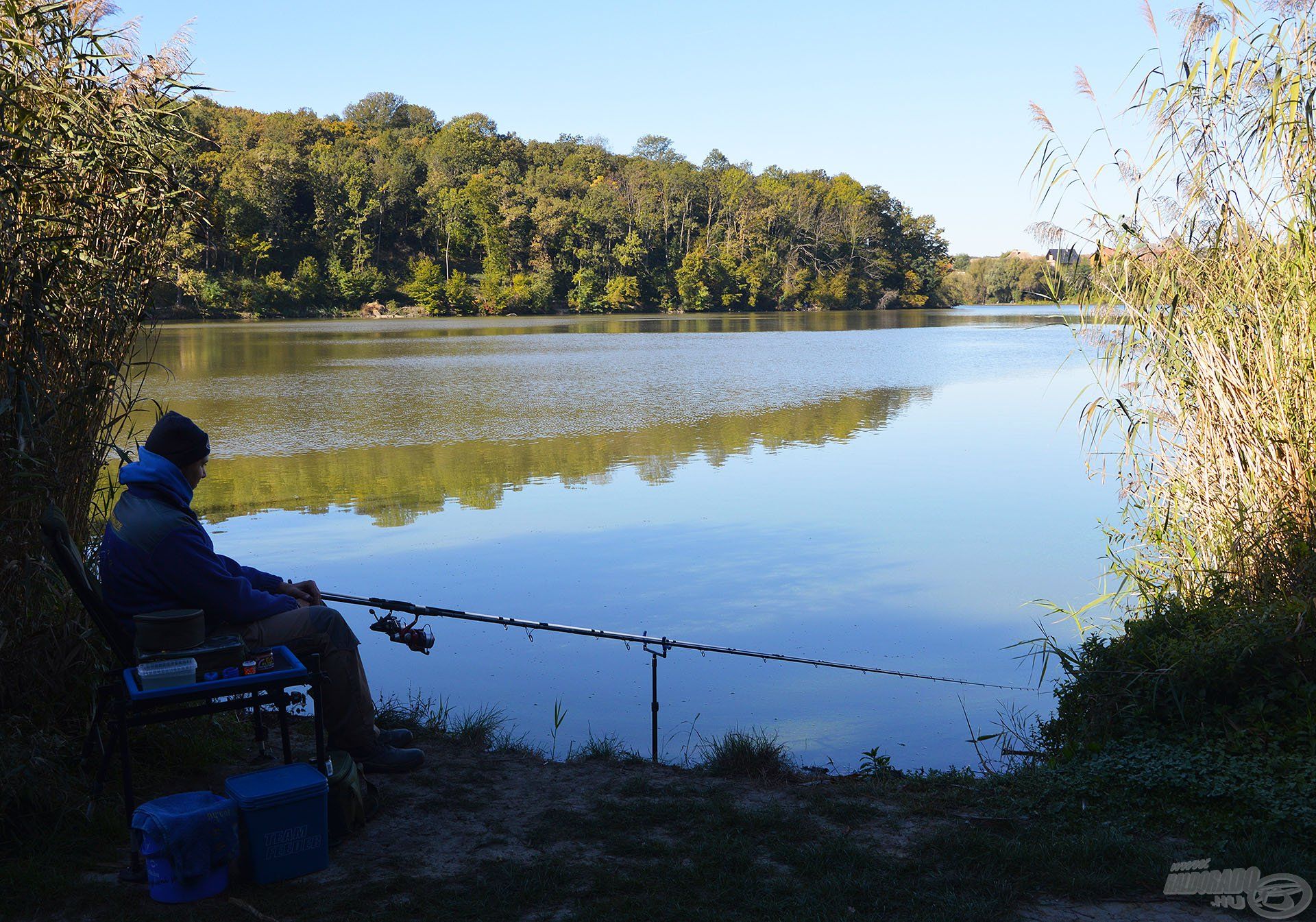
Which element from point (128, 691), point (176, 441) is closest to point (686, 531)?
point (176, 441)

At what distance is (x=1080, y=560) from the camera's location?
7.77 meters

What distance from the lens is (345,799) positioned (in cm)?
323

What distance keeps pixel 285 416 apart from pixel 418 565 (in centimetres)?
926

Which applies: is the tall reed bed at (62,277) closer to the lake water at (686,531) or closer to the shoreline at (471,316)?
the lake water at (686,531)

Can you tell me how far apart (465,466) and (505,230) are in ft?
206

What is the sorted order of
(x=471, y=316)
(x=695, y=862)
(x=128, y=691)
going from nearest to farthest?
(x=128, y=691)
(x=695, y=862)
(x=471, y=316)

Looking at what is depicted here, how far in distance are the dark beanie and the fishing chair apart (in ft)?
1.22

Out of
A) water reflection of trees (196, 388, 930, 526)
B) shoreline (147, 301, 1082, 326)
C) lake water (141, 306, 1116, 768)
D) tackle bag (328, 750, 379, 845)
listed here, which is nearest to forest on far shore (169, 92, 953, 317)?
shoreline (147, 301, 1082, 326)

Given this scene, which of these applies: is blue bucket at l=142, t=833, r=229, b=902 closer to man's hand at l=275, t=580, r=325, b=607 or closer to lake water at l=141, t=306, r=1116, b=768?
man's hand at l=275, t=580, r=325, b=607

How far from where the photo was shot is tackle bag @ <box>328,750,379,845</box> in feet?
→ 10.5

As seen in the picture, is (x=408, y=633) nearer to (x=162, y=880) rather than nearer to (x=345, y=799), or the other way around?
(x=345, y=799)

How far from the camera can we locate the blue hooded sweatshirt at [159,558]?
3.23m

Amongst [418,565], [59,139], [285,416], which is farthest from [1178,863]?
[285,416]

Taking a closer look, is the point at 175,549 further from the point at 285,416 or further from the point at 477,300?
the point at 477,300
